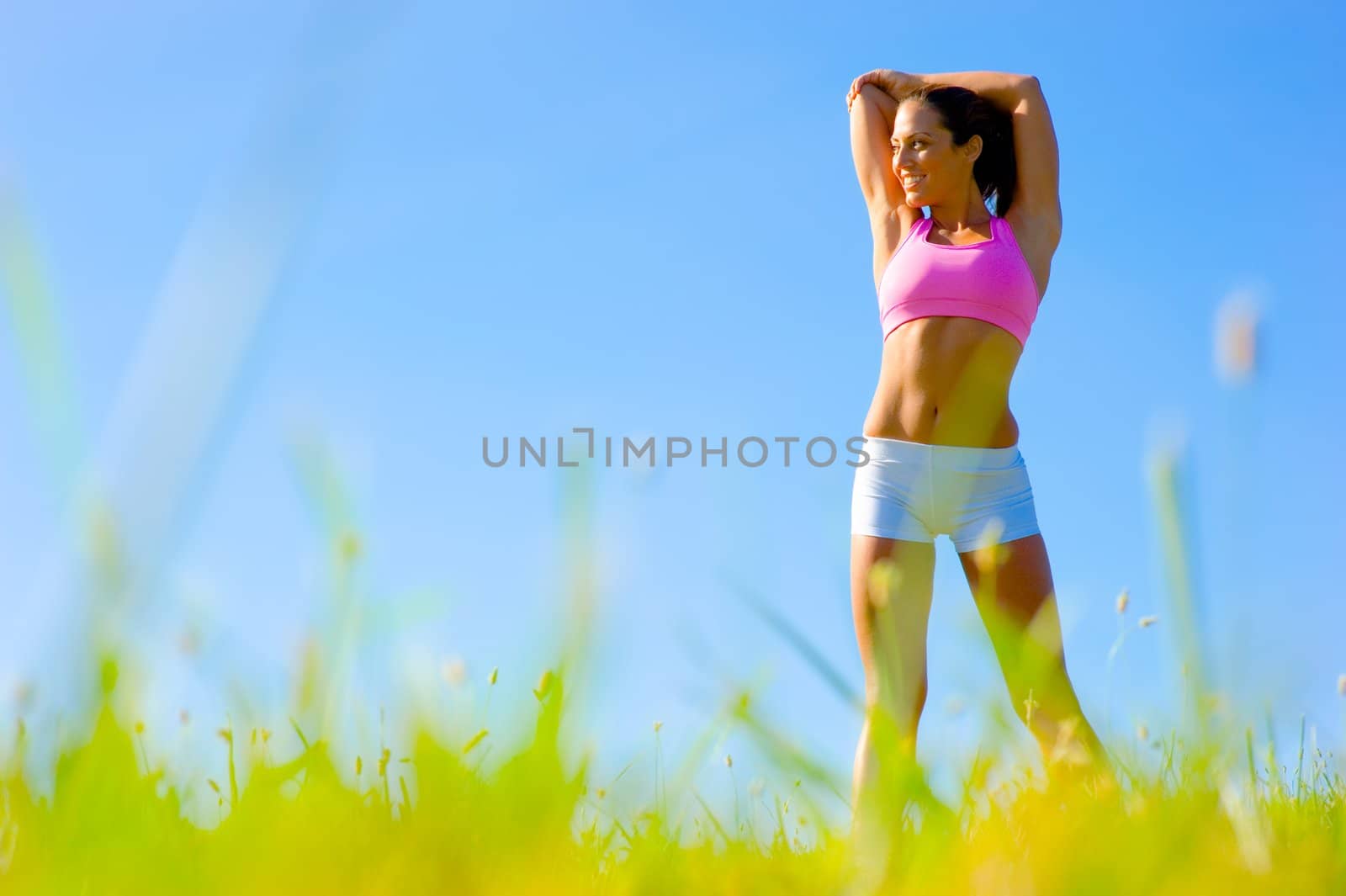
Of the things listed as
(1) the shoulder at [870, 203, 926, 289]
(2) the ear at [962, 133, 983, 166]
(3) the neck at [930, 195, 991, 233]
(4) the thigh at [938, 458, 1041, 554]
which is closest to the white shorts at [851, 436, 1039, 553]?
(4) the thigh at [938, 458, 1041, 554]

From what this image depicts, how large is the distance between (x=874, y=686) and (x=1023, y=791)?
→ 1.21m

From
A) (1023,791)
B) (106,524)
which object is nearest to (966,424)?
(1023,791)

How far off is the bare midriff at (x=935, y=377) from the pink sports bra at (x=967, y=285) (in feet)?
0.14

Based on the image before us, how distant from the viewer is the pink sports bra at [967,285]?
3590 millimetres

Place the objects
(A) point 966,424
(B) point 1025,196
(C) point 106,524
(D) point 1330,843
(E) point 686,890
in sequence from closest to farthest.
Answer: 1. (C) point 106,524
2. (E) point 686,890
3. (D) point 1330,843
4. (A) point 966,424
5. (B) point 1025,196

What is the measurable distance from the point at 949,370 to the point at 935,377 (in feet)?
0.17

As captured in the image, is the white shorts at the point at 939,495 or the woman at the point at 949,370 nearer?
the woman at the point at 949,370

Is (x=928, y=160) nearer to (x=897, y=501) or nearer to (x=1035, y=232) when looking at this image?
(x=1035, y=232)

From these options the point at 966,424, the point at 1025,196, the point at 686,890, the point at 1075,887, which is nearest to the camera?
the point at 1075,887

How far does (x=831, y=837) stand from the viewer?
4.99 feet

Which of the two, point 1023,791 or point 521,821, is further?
point 1023,791

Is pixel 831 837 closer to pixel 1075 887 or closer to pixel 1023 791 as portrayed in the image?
pixel 1075 887

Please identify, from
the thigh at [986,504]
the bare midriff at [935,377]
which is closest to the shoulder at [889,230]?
the bare midriff at [935,377]

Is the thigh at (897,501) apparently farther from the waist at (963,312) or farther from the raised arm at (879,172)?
the raised arm at (879,172)
